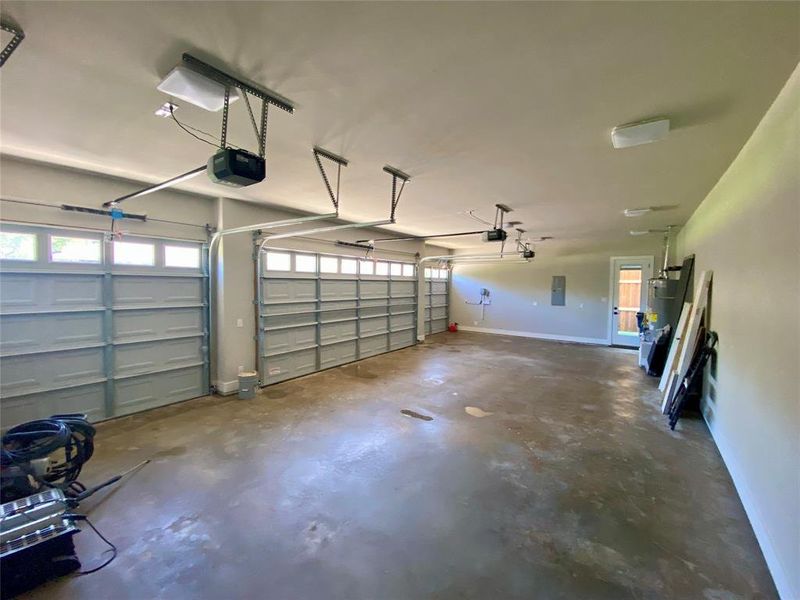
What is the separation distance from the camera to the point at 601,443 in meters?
3.36

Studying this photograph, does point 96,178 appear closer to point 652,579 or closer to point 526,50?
point 526,50

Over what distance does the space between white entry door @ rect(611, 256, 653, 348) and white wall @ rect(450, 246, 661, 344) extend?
178mm

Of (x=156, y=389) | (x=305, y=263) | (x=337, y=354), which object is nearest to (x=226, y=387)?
(x=156, y=389)

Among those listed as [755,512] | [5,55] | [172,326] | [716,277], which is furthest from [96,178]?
[716,277]

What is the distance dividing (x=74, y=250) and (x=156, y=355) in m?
1.42

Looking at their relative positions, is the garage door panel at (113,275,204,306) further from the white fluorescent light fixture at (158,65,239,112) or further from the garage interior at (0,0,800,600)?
the white fluorescent light fixture at (158,65,239,112)

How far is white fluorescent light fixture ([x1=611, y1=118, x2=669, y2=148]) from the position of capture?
2.06m

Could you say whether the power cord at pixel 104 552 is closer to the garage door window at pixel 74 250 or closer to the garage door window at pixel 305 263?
the garage door window at pixel 74 250

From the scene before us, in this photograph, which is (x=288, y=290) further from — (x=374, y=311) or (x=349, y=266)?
(x=374, y=311)

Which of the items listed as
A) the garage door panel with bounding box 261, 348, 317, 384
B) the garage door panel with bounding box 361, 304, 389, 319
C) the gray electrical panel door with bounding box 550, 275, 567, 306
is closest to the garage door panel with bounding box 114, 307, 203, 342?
the garage door panel with bounding box 261, 348, 317, 384

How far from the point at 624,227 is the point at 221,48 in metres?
6.66

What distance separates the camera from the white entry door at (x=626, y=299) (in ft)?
28.3

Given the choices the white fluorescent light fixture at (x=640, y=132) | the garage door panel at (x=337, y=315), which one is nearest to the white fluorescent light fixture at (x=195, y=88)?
the white fluorescent light fixture at (x=640, y=132)

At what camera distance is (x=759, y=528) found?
2.05 meters
